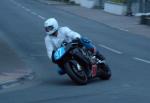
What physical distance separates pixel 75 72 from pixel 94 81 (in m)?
0.82

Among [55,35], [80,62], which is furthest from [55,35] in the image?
[80,62]

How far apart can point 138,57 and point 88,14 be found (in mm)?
25857

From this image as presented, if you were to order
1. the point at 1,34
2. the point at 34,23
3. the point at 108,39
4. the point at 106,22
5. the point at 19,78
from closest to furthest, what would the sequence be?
the point at 19,78
the point at 108,39
the point at 1,34
the point at 34,23
the point at 106,22

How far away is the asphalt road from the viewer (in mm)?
12133

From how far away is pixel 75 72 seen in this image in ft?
45.9

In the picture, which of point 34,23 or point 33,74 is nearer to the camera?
point 33,74

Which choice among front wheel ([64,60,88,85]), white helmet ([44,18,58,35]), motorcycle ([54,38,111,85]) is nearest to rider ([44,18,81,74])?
white helmet ([44,18,58,35])

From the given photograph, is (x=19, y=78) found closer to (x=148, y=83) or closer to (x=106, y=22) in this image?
(x=148, y=83)

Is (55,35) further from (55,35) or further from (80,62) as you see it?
(80,62)

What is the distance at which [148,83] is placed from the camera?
44.6 feet

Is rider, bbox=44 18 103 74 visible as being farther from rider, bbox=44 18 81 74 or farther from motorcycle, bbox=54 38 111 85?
motorcycle, bbox=54 38 111 85

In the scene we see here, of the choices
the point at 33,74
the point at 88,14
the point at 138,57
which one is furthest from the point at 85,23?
the point at 33,74

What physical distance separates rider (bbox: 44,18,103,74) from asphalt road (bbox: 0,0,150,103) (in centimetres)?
80

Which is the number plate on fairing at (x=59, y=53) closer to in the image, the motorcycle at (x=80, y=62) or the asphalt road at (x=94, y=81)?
the motorcycle at (x=80, y=62)
